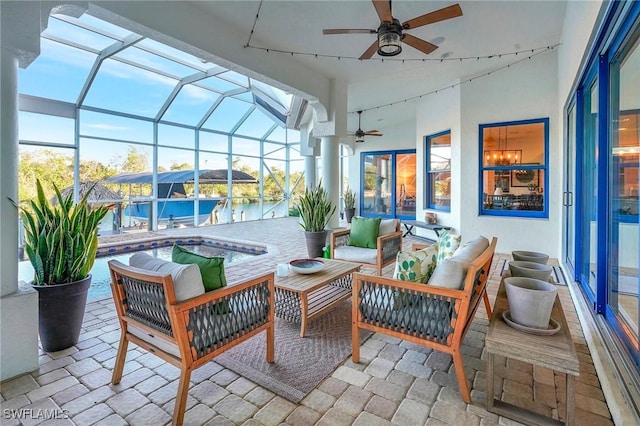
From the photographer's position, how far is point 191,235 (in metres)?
8.09

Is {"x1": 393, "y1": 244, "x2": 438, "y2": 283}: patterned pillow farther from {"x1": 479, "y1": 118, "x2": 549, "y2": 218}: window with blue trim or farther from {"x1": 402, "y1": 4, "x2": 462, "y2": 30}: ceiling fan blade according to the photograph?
{"x1": 479, "y1": 118, "x2": 549, "y2": 218}: window with blue trim

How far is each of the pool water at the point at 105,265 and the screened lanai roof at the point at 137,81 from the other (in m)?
3.72

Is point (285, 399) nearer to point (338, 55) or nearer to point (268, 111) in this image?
point (338, 55)

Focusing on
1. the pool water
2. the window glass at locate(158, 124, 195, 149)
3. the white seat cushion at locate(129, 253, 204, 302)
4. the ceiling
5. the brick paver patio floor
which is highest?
the ceiling

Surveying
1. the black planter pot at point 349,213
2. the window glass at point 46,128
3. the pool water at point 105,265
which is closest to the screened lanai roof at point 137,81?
the window glass at point 46,128

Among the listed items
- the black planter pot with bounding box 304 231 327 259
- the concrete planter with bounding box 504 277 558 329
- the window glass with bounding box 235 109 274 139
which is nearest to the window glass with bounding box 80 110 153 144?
the window glass with bounding box 235 109 274 139

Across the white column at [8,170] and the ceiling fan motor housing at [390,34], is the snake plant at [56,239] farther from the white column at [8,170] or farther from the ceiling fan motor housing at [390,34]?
the ceiling fan motor housing at [390,34]

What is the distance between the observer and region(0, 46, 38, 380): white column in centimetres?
218

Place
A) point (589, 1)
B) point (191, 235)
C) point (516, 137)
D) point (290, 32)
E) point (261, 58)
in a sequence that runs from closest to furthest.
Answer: point (589, 1) < point (290, 32) < point (261, 58) < point (516, 137) < point (191, 235)

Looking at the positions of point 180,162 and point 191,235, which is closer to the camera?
point 191,235

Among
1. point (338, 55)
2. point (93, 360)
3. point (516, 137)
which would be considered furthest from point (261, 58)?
point (516, 137)

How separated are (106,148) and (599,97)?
962 centimetres

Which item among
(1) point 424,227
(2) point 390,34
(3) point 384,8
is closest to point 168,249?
(1) point 424,227

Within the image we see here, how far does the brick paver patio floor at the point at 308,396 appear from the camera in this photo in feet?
5.98
